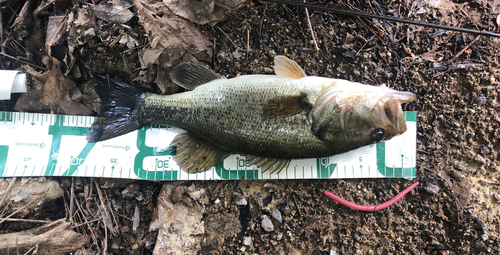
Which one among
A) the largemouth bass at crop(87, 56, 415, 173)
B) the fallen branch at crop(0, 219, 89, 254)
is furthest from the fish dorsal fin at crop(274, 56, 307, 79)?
the fallen branch at crop(0, 219, 89, 254)

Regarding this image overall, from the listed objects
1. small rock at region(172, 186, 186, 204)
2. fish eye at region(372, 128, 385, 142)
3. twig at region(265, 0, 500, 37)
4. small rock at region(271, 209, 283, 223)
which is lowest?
small rock at region(271, 209, 283, 223)

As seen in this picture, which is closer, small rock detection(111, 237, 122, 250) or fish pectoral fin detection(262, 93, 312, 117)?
fish pectoral fin detection(262, 93, 312, 117)

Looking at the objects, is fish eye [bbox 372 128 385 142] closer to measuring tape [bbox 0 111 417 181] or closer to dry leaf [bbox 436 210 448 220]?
measuring tape [bbox 0 111 417 181]

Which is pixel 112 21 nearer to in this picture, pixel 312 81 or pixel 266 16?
pixel 266 16

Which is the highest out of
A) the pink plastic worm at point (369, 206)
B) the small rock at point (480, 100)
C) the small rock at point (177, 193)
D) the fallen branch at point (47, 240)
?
the small rock at point (480, 100)

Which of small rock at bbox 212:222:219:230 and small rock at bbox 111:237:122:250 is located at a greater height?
small rock at bbox 212:222:219:230

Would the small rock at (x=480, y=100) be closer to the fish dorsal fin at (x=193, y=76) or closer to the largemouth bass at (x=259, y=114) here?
the largemouth bass at (x=259, y=114)

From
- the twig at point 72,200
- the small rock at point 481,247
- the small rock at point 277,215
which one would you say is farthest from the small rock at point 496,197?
the twig at point 72,200
